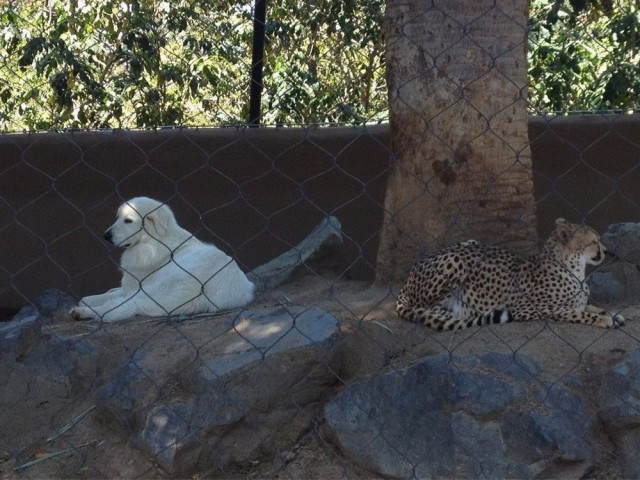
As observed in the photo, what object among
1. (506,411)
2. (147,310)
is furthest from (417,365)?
(147,310)

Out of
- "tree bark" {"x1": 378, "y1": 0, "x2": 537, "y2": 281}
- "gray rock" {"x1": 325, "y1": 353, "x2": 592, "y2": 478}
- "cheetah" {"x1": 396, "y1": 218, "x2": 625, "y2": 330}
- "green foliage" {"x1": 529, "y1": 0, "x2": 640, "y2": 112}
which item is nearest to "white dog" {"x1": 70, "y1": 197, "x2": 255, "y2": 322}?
"tree bark" {"x1": 378, "y1": 0, "x2": 537, "y2": 281}

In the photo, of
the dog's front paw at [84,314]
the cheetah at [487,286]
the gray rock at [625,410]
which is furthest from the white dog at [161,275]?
the gray rock at [625,410]

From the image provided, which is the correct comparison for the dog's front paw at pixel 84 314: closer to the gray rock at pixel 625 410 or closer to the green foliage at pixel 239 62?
the green foliage at pixel 239 62

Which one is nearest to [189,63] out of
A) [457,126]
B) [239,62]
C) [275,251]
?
[239,62]

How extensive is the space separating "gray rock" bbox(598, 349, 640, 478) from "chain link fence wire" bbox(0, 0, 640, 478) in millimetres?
10

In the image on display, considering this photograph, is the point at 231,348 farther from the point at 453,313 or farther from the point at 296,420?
the point at 453,313

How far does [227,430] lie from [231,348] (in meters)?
0.37

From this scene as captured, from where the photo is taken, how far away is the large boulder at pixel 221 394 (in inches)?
137

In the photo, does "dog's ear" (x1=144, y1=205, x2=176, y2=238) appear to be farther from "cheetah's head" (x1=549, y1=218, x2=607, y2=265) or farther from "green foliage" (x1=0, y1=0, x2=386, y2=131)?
"cheetah's head" (x1=549, y1=218, x2=607, y2=265)

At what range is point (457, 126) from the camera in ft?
13.7

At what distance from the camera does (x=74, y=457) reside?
3561 millimetres

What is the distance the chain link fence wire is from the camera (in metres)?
3.49

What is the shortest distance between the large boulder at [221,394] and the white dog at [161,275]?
47.0 inches

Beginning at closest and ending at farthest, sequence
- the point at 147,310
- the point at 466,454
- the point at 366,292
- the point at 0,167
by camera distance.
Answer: the point at 466,454
the point at 366,292
the point at 147,310
the point at 0,167
